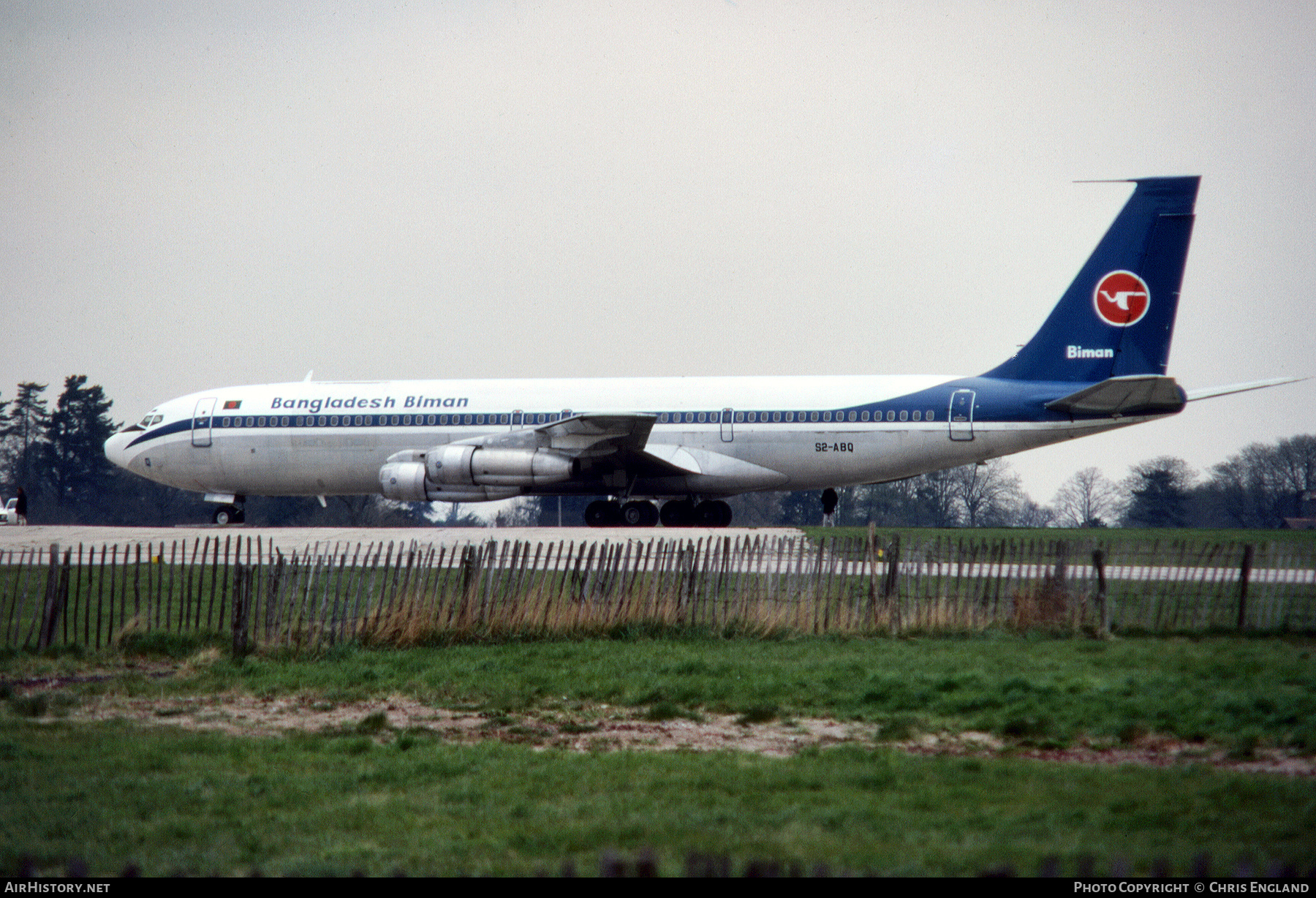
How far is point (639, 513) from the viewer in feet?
97.2

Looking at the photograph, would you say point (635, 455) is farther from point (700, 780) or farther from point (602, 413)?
point (700, 780)

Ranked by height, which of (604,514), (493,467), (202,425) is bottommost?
(604,514)

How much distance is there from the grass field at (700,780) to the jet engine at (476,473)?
16.1 meters

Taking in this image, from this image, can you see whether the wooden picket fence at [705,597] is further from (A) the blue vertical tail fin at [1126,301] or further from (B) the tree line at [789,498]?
(B) the tree line at [789,498]

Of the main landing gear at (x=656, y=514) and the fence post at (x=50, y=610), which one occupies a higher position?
the main landing gear at (x=656, y=514)

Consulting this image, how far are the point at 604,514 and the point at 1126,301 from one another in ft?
45.0

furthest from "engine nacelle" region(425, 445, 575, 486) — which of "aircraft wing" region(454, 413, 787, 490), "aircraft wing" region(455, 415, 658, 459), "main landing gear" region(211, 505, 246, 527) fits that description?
"main landing gear" region(211, 505, 246, 527)

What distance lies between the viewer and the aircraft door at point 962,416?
2638 cm

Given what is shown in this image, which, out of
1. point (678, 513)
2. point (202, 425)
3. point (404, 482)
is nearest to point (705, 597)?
point (404, 482)

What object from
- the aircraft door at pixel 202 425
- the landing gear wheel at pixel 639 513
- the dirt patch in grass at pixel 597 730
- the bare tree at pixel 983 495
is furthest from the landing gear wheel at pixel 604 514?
the bare tree at pixel 983 495

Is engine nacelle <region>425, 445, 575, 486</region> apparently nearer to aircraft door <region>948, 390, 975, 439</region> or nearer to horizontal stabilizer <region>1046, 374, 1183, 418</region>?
aircraft door <region>948, 390, 975, 439</region>

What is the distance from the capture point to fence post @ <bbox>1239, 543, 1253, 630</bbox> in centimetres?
1292

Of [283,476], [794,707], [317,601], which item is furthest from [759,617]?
[283,476]
